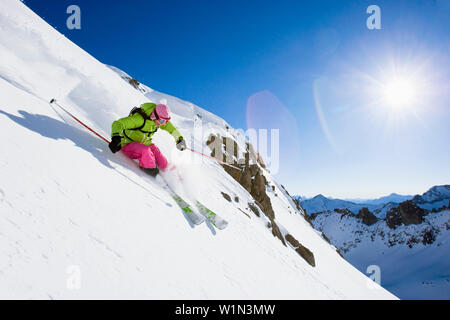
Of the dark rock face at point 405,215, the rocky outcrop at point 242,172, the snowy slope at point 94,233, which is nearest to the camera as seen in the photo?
the snowy slope at point 94,233

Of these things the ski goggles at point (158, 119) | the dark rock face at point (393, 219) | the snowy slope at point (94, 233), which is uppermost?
the dark rock face at point (393, 219)

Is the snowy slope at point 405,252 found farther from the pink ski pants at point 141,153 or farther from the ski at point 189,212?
the pink ski pants at point 141,153

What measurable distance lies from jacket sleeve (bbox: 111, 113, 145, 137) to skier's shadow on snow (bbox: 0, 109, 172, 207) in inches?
21.0

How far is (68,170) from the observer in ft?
10.7

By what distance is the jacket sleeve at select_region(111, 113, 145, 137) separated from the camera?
4.84m

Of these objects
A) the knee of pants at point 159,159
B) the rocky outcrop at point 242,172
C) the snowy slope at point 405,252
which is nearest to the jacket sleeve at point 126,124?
the knee of pants at point 159,159

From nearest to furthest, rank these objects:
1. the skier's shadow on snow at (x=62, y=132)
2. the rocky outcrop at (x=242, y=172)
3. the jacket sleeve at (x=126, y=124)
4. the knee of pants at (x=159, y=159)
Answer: the skier's shadow on snow at (x=62, y=132)
the jacket sleeve at (x=126, y=124)
the knee of pants at (x=159, y=159)
the rocky outcrop at (x=242, y=172)

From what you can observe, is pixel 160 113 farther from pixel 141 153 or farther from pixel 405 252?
pixel 405 252

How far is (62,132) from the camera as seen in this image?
4.56 metres

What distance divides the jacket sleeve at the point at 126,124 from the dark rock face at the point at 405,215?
141476 mm

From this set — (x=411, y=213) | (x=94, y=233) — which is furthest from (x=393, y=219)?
(x=94, y=233)

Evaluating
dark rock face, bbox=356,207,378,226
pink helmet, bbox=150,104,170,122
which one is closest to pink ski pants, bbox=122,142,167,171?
pink helmet, bbox=150,104,170,122

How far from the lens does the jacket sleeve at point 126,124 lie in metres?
4.84
